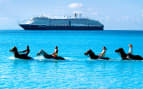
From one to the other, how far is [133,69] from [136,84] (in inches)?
235

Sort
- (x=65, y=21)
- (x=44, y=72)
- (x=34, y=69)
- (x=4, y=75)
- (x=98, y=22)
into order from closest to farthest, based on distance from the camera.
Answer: (x=4, y=75) → (x=44, y=72) → (x=34, y=69) → (x=65, y=21) → (x=98, y=22)

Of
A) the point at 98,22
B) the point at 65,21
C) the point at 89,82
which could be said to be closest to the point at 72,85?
the point at 89,82

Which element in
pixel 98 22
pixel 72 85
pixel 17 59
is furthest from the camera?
pixel 98 22

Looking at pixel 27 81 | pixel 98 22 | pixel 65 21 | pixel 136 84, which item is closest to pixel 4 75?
pixel 27 81

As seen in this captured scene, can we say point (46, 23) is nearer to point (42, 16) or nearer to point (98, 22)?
point (42, 16)

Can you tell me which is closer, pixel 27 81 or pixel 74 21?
pixel 27 81

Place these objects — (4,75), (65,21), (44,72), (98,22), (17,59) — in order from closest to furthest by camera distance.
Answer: (4,75), (44,72), (17,59), (65,21), (98,22)

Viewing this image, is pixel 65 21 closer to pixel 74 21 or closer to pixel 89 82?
pixel 74 21

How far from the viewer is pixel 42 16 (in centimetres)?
19100

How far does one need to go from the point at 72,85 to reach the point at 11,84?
308 centimetres

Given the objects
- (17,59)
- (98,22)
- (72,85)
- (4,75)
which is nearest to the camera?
(72,85)

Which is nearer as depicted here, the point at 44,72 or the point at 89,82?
the point at 89,82

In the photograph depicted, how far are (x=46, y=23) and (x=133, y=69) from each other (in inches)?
6552

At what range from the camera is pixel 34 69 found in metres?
22.1
